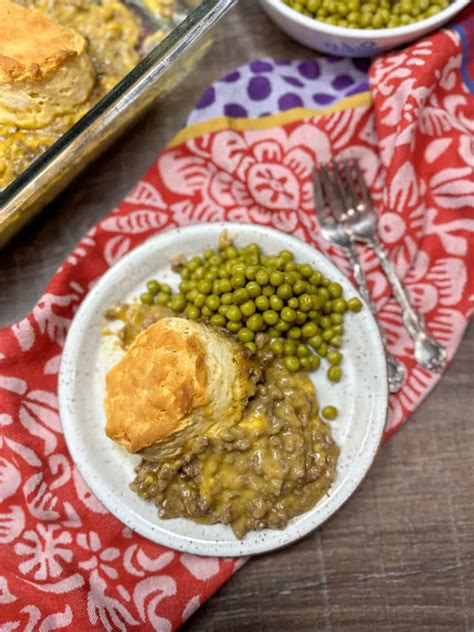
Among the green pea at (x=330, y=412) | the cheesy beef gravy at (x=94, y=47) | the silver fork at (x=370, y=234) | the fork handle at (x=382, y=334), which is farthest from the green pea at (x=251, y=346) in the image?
the cheesy beef gravy at (x=94, y=47)

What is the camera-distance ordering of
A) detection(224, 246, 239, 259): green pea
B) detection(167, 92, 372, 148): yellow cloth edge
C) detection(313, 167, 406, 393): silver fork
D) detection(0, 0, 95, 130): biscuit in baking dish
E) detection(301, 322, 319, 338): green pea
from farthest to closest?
detection(167, 92, 372, 148): yellow cloth edge, detection(313, 167, 406, 393): silver fork, detection(224, 246, 239, 259): green pea, detection(301, 322, 319, 338): green pea, detection(0, 0, 95, 130): biscuit in baking dish

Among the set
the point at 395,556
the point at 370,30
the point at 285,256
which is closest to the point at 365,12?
the point at 370,30

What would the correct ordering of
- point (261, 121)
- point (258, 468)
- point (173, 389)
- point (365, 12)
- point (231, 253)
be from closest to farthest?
1. point (173, 389)
2. point (258, 468)
3. point (231, 253)
4. point (365, 12)
5. point (261, 121)

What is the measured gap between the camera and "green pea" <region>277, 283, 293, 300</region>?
2.88 m

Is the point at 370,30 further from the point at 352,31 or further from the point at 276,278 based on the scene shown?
the point at 276,278

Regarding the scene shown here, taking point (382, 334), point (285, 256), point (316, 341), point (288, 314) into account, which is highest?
point (285, 256)

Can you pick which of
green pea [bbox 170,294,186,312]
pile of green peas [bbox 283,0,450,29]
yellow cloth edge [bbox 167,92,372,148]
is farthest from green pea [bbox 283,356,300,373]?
pile of green peas [bbox 283,0,450,29]

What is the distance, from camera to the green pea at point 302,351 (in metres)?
3.01

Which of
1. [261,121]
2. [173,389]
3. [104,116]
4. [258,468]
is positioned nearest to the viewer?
[173,389]

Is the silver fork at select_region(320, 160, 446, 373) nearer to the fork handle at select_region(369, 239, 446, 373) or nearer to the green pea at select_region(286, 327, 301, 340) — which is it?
the fork handle at select_region(369, 239, 446, 373)

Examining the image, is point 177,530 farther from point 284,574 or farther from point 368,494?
point 368,494

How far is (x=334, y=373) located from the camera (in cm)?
304

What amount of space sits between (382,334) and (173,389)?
1.07 m

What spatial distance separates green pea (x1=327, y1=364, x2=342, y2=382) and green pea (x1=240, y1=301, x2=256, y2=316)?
0.46 m
